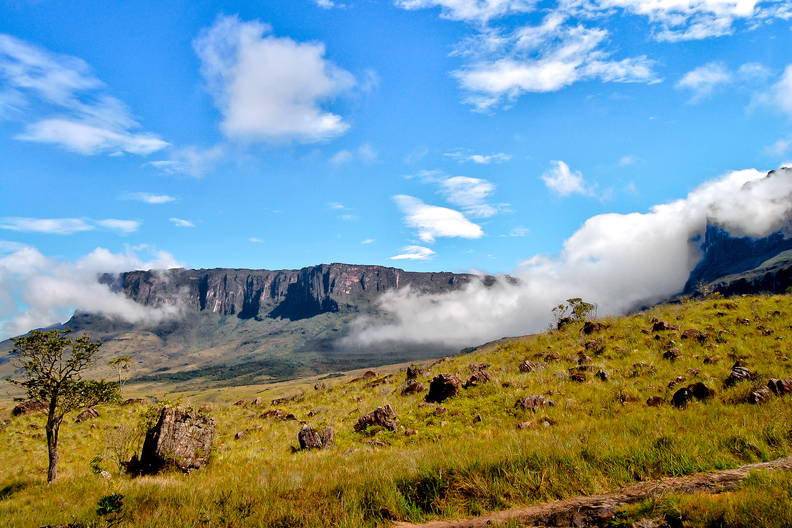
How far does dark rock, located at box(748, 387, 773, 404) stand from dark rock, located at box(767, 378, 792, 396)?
6.0 inches

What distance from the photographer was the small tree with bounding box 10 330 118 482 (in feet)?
58.5

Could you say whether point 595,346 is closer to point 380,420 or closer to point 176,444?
point 380,420

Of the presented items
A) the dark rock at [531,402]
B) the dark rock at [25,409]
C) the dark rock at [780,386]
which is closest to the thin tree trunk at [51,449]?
the dark rock at [531,402]

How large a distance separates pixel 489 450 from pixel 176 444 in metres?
13.2

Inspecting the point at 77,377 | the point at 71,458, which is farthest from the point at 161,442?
the point at 71,458

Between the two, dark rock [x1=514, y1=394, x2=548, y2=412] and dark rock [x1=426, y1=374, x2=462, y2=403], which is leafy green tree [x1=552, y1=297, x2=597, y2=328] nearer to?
dark rock [x1=426, y1=374, x2=462, y2=403]

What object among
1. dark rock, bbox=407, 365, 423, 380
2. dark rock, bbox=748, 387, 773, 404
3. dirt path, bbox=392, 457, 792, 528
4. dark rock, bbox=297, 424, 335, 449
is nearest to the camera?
dirt path, bbox=392, 457, 792, 528

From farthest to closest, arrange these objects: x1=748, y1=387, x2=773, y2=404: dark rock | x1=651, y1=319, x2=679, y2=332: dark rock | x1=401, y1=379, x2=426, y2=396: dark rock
Result: 1. x1=401, y1=379, x2=426, y2=396: dark rock
2. x1=651, y1=319, x2=679, y2=332: dark rock
3. x1=748, y1=387, x2=773, y2=404: dark rock

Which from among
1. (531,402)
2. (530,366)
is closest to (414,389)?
(530,366)

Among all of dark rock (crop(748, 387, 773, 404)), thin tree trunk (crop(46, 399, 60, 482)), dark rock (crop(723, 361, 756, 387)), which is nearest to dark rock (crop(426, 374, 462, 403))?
dark rock (crop(723, 361, 756, 387))

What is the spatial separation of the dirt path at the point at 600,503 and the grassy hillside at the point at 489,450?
1.49ft

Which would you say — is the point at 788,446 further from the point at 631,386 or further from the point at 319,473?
the point at 319,473

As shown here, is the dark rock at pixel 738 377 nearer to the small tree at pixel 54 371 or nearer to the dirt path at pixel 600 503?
the dirt path at pixel 600 503

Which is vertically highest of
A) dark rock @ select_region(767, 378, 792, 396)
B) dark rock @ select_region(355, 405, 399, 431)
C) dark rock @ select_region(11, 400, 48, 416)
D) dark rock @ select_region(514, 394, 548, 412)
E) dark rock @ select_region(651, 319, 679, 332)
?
dark rock @ select_region(651, 319, 679, 332)
